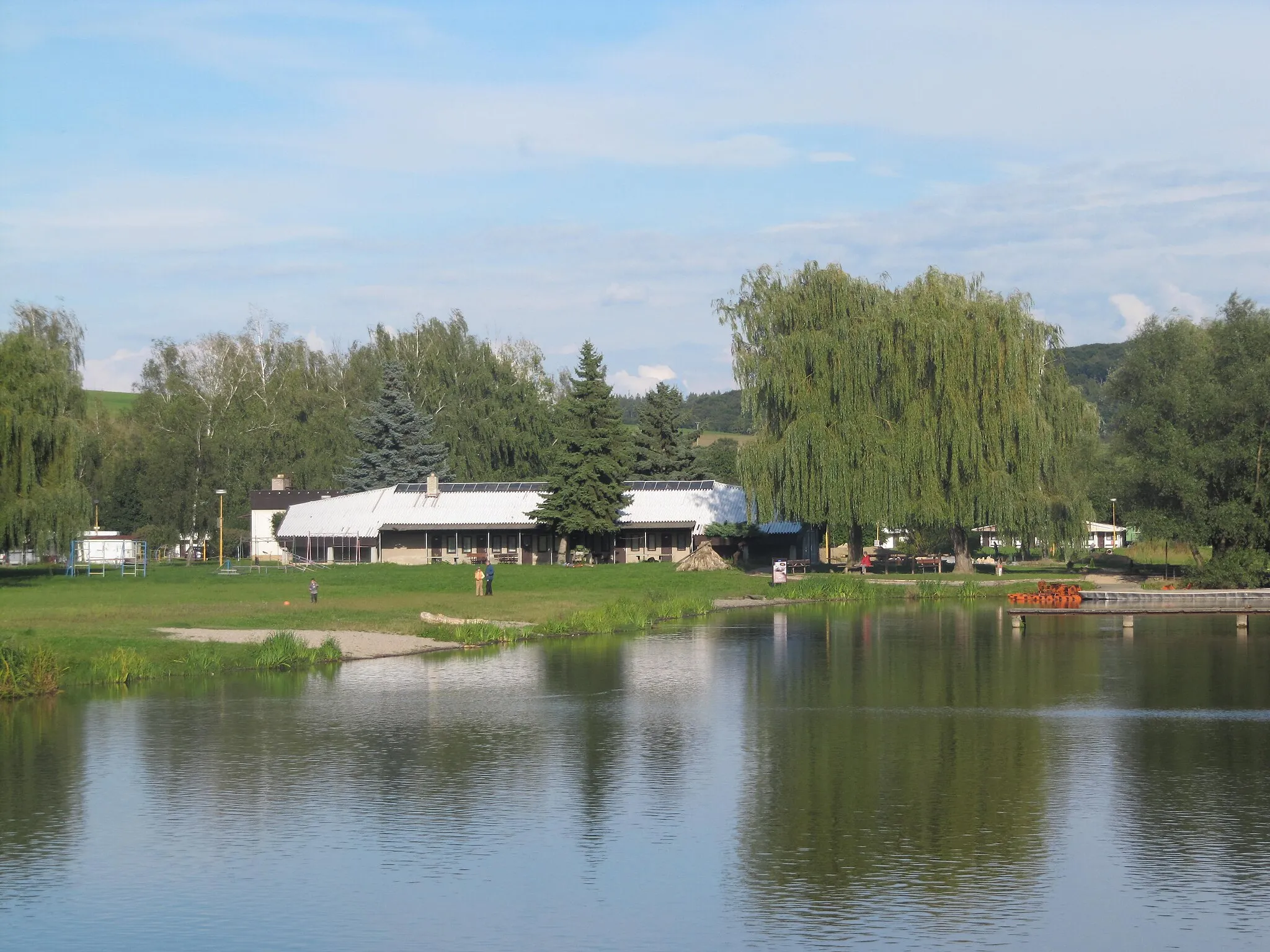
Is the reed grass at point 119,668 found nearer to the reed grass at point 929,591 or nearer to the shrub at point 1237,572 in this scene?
the reed grass at point 929,591

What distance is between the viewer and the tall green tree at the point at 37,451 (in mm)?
57000

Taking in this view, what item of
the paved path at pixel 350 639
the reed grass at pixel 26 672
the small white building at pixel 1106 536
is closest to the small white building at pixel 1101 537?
the small white building at pixel 1106 536

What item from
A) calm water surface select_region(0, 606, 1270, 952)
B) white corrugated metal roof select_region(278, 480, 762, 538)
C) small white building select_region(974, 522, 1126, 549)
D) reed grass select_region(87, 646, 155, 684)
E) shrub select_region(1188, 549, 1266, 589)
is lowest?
calm water surface select_region(0, 606, 1270, 952)

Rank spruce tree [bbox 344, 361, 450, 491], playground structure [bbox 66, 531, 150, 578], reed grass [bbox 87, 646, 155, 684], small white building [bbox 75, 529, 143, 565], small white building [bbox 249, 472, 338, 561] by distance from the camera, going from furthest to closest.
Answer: spruce tree [bbox 344, 361, 450, 491]
small white building [bbox 249, 472, 338, 561]
small white building [bbox 75, 529, 143, 565]
playground structure [bbox 66, 531, 150, 578]
reed grass [bbox 87, 646, 155, 684]

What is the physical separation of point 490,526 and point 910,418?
88.9ft

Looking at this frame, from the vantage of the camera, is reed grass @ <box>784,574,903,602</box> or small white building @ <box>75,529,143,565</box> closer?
reed grass @ <box>784,574,903,602</box>

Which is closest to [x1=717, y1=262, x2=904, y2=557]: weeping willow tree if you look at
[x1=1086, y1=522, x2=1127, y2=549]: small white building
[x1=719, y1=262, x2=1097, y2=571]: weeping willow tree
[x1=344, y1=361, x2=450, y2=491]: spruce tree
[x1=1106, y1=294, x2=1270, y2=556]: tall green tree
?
[x1=719, y1=262, x2=1097, y2=571]: weeping willow tree

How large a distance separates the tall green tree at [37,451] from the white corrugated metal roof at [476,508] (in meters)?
22.5

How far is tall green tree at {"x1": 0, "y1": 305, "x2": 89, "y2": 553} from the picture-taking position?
2244 inches

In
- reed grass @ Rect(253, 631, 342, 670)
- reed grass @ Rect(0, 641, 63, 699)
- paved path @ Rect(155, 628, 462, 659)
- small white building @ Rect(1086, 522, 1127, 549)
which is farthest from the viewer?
small white building @ Rect(1086, 522, 1127, 549)

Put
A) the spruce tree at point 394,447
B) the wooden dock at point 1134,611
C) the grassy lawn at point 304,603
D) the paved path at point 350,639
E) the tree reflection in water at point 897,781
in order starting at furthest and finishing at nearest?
1. the spruce tree at point 394,447
2. the wooden dock at point 1134,611
3. the paved path at point 350,639
4. the grassy lawn at point 304,603
5. the tree reflection in water at point 897,781

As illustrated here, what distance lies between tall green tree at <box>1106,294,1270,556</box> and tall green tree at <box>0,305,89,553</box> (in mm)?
43950

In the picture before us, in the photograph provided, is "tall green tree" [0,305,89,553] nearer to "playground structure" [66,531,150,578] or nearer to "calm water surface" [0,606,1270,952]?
"playground structure" [66,531,150,578]

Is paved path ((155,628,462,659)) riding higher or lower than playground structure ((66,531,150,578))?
lower
